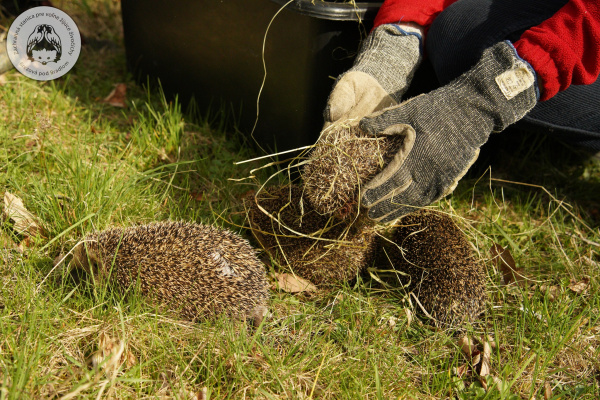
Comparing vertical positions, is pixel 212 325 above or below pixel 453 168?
below

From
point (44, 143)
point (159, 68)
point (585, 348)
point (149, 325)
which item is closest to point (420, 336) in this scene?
point (585, 348)

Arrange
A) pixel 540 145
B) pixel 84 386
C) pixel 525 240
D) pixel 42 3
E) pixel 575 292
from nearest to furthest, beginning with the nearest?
pixel 84 386 → pixel 575 292 → pixel 525 240 → pixel 540 145 → pixel 42 3

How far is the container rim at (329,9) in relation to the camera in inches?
113

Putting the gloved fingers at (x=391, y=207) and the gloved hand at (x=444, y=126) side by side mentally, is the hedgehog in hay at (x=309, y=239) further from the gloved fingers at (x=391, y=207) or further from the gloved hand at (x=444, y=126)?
the gloved hand at (x=444, y=126)

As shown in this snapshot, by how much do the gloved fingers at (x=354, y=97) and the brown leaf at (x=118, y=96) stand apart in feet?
7.27

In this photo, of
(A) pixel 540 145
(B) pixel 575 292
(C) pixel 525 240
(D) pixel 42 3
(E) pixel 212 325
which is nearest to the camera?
(E) pixel 212 325

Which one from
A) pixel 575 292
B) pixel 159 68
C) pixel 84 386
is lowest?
pixel 575 292

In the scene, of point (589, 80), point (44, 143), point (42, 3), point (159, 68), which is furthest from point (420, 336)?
point (42, 3)

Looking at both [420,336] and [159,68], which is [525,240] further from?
[159,68]

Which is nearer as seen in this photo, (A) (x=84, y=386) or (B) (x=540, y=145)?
(A) (x=84, y=386)

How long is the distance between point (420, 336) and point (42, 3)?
4.01 m

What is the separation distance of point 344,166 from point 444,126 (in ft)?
1.65

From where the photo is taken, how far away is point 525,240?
11.0 feet

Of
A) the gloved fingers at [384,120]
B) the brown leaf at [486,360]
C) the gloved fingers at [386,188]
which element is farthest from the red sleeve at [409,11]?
the brown leaf at [486,360]
